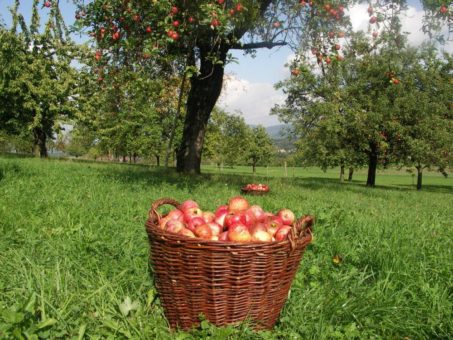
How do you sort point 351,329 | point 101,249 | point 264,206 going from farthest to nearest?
Result: 1. point 264,206
2. point 101,249
3. point 351,329

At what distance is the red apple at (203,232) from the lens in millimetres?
2660

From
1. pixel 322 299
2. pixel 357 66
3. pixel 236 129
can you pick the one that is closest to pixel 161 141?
pixel 236 129

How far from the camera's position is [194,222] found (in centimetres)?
284

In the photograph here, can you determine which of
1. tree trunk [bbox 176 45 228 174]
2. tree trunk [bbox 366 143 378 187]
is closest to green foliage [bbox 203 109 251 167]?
tree trunk [bbox 366 143 378 187]

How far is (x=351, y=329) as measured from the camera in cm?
271

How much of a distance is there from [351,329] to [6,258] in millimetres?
2904

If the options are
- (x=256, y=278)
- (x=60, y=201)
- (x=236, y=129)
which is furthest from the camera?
(x=236, y=129)

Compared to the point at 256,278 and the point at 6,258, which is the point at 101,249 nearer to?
the point at 6,258

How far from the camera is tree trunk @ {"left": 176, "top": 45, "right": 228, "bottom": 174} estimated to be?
12961mm

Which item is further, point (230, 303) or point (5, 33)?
point (5, 33)

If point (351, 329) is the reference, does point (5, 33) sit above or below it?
above

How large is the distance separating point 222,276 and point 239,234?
0.30m

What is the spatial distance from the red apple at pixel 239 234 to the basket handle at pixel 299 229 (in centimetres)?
28

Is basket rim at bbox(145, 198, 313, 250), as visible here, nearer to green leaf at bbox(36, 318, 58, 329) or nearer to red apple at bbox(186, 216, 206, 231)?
red apple at bbox(186, 216, 206, 231)
